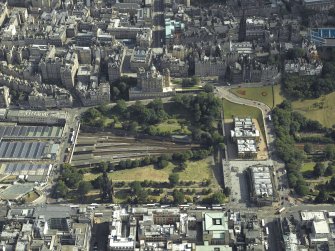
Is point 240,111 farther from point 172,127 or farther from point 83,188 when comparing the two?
point 83,188

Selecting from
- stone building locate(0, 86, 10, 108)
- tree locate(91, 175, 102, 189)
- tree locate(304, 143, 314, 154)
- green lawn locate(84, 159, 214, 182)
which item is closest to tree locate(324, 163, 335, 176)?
tree locate(304, 143, 314, 154)

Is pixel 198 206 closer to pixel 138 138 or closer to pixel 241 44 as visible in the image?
pixel 138 138

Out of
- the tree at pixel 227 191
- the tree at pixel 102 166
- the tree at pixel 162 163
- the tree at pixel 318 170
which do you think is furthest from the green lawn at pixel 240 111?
the tree at pixel 102 166

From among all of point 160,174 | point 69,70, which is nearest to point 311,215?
point 160,174

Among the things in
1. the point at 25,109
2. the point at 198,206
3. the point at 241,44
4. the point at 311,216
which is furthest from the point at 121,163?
the point at 241,44

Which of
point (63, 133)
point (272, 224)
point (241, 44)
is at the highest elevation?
point (241, 44)

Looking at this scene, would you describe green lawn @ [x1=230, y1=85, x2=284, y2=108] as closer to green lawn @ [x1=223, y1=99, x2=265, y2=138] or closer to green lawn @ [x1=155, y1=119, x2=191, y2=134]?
green lawn @ [x1=223, y1=99, x2=265, y2=138]
